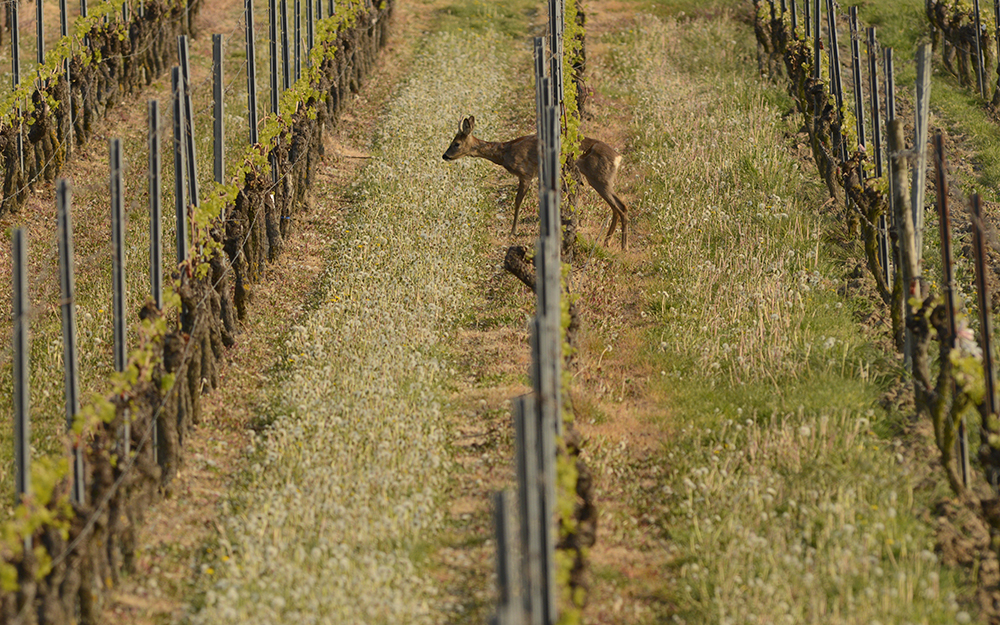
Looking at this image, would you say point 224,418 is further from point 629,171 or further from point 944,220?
point 629,171

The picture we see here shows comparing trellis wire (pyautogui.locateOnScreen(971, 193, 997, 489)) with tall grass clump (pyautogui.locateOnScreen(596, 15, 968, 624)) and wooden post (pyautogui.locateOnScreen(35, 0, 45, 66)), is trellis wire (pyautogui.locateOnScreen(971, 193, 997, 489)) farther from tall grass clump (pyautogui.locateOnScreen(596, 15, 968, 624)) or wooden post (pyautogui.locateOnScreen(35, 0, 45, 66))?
wooden post (pyautogui.locateOnScreen(35, 0, 45, 66))

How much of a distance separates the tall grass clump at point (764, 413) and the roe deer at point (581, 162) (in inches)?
21.1

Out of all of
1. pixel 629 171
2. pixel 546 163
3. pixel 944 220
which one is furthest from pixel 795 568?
pixel 629 171

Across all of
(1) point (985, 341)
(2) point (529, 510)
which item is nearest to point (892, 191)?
(1) point (985, 341)

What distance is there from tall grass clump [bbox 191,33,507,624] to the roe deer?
653 mm

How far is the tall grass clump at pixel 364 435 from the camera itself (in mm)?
7691

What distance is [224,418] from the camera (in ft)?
33.8

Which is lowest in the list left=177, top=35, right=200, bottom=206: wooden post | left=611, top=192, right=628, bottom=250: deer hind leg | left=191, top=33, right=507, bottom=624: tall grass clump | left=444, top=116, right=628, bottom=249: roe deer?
left=191, top=33, right=507, bottom=624: tall grass clump

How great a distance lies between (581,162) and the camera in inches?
559

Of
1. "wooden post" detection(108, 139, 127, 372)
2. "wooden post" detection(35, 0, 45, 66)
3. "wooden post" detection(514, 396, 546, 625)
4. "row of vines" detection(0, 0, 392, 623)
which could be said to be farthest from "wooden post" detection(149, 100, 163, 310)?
"wooden post" detection(35, 0, 45, 66)

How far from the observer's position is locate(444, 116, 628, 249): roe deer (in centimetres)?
1395

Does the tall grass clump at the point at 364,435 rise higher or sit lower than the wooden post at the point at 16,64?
lower

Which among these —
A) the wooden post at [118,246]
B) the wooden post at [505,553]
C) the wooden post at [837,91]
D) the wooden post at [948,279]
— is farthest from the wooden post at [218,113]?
the wooden post at [505,553]

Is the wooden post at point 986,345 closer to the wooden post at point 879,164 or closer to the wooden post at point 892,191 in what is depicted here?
the wooden post at point 892,191
